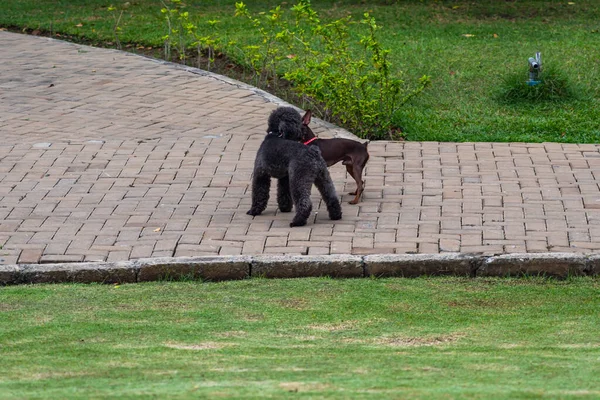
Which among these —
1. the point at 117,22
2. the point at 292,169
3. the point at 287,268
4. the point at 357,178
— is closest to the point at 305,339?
the point at 287,268

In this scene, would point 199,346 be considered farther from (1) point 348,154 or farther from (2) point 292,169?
(1) point 348,154

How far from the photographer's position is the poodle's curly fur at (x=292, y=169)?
25.4ft

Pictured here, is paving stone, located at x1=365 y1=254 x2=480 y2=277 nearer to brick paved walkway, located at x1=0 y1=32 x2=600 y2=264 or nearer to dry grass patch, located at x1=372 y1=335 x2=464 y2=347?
brick paved walkway, located at x1=0 y1=32 x2=600 y2=264

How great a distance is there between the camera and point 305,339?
5.68 meters

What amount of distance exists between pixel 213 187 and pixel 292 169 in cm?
141

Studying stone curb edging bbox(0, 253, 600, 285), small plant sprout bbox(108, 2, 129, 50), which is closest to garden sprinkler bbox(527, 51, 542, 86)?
stone curb edging bbox(0, 253, 600, 285)

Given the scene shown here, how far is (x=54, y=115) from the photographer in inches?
460

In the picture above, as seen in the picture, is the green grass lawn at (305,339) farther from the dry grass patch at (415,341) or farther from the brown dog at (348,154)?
the brown dog at (348,154)

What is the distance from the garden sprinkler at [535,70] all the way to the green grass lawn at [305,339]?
19.1 feet

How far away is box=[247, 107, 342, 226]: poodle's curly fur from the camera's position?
774 centimetres

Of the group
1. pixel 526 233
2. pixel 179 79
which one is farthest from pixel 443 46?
pixel 526 233

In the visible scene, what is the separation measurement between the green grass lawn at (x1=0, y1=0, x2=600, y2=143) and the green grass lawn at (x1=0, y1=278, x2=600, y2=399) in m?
4.64

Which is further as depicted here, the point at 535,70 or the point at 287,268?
the point at 535,70

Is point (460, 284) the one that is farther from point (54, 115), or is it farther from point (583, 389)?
point (54, 115)
